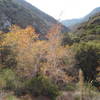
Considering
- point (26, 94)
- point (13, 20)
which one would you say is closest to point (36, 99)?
point (26, 94)

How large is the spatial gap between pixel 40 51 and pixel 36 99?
721 centimetres

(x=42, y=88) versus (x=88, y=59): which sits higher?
(x=88, y=59)

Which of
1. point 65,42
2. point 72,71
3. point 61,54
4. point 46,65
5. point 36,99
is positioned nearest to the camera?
point 36,99

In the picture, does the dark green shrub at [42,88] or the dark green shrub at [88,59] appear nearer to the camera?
the dark green shrub at [42,88]

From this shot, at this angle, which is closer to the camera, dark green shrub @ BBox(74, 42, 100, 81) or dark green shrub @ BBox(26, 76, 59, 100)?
dark green shrub @ BBox(26, 76, 59, 100)

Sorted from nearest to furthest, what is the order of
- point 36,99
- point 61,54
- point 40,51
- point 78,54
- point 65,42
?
point 36,99, point 40,51, point 61,54, point 78,54, point 65,42

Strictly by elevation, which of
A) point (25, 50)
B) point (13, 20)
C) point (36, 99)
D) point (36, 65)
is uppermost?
point (13, 20)

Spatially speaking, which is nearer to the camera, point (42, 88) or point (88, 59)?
point (42, 88)

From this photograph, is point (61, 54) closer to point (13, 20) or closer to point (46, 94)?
point (46, 94)

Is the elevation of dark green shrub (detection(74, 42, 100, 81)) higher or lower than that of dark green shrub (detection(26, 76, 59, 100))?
higher

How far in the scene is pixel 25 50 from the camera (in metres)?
23.1

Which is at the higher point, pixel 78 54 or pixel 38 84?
pixel 78 54

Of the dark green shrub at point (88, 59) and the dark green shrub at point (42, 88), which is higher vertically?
the dark green shrub at point (88, 59)

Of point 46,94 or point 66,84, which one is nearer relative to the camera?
point 46,94
